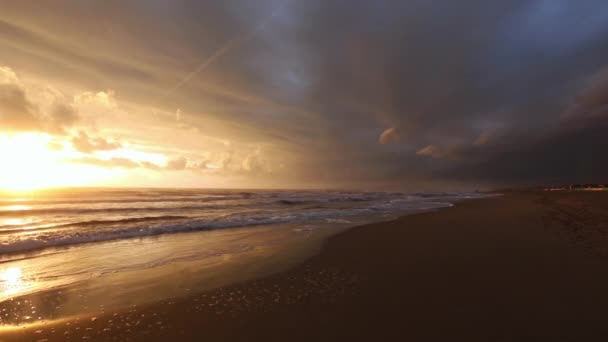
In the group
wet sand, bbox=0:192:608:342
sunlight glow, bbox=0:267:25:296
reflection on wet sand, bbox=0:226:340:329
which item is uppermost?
wet sand, bbox=0:192:608:342

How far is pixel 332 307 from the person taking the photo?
5273 mm

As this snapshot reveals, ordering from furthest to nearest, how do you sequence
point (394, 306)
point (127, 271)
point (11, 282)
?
1. point (127, 271)
2. point (11, 282)
3. point (394, 306)

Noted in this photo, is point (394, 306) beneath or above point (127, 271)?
above

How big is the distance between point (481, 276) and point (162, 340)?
24.9 ft

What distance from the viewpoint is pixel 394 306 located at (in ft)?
17.2

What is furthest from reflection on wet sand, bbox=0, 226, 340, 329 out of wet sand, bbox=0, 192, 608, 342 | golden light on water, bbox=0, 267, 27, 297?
wet sand, bbox=0, 192, 608, 342

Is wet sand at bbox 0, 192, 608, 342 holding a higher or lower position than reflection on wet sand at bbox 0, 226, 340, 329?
higher

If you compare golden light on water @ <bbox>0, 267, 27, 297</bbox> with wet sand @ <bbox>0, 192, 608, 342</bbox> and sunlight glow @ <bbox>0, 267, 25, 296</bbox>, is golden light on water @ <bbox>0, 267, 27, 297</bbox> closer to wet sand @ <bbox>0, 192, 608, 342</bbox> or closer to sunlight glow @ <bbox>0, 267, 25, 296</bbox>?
sunlight glow @ <bbox>0, 267, 25, 296</bbox>

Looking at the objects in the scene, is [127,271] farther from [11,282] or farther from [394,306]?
[394,306]

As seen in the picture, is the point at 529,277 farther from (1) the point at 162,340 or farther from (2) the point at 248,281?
(1) the point at 162,340

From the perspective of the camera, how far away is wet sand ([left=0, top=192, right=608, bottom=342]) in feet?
14.2

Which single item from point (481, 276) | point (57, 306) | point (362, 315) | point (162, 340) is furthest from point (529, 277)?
point (57, 306)

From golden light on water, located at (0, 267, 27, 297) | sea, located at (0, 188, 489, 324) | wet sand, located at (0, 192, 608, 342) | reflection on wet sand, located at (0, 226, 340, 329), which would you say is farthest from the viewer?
golden light on water, located at (0, 267, 27, 297)

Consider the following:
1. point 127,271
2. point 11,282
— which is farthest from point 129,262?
point 11,282
